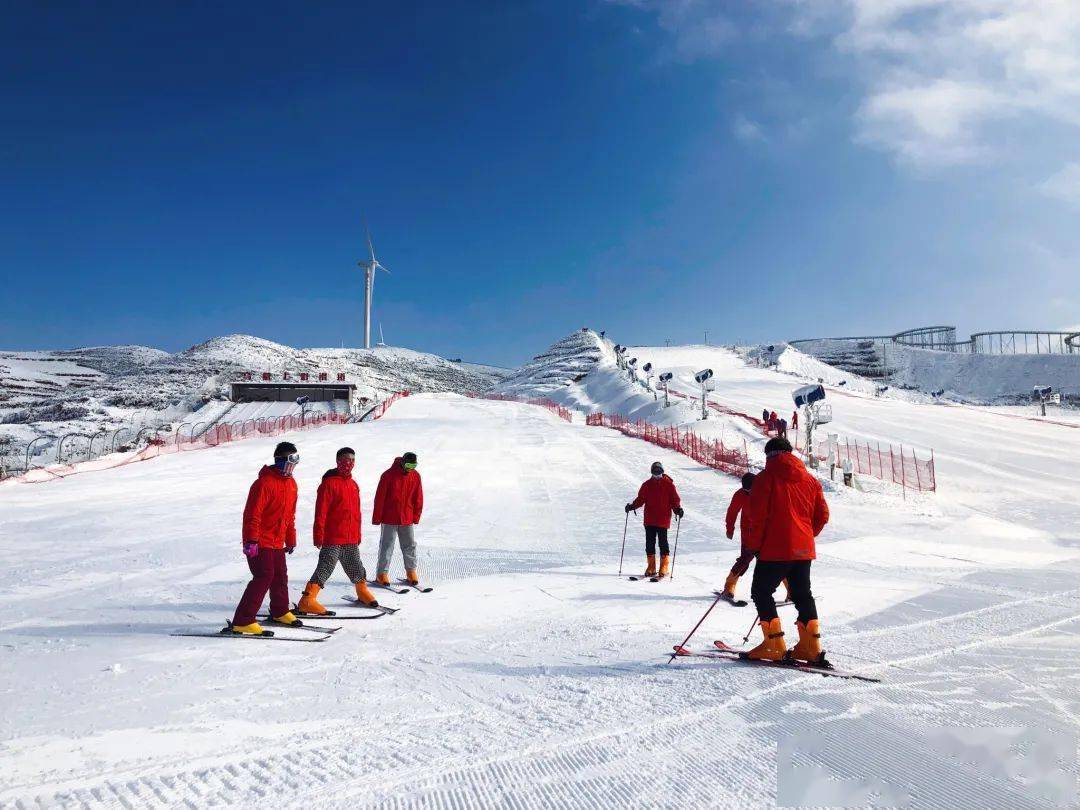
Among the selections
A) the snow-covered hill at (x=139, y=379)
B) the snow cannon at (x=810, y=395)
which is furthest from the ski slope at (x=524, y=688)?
the snow-covered hill at (x=139, y=379)

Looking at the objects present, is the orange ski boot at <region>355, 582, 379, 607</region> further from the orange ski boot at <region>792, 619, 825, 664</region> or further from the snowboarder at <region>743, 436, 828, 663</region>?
the orange ski boot at <region>792, 619, 825, 664</region>

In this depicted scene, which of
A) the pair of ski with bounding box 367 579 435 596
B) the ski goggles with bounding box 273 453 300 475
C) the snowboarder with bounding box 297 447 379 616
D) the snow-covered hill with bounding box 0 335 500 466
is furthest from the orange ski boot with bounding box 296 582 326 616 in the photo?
the snow-covered hill with bounding box 0 335 500 466

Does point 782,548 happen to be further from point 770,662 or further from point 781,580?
point 770,662

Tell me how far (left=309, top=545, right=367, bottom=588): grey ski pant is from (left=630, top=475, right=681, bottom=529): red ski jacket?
399cm

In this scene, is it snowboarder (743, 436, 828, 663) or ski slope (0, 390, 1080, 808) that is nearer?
ski slope (0, 390, 1080, 808)

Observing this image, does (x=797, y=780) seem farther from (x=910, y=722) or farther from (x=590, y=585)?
(x=590, y=585)

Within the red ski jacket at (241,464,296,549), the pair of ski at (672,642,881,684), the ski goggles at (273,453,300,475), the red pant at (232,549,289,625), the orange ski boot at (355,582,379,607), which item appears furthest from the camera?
the orange ski boot at (355,582,379,607)

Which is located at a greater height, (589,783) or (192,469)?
(192,469)

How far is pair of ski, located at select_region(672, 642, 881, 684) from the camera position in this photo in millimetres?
4531

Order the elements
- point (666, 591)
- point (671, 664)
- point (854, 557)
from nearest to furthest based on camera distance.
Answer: point (671, 664), point (666, 591), point (854, 557)

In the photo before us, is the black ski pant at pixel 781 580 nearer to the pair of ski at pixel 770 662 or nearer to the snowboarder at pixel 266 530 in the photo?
the pair of ski at pixel 770 662

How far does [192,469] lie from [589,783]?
19.5m

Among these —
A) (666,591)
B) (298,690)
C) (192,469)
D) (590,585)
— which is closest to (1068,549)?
(666,591)

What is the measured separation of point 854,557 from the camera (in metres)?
10.7
